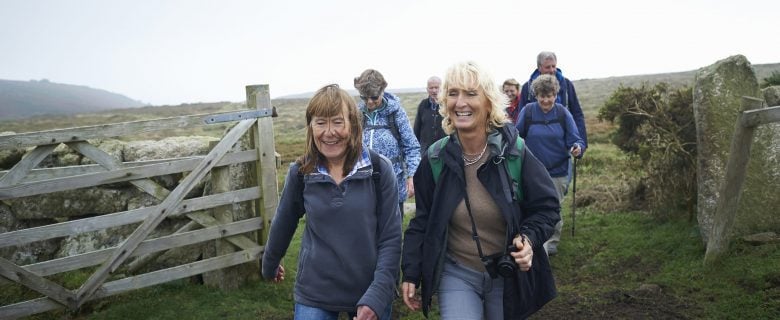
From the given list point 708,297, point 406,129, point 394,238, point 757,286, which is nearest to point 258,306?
point 406,129

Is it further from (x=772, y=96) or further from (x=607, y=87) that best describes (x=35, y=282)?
(x=607, y=87)

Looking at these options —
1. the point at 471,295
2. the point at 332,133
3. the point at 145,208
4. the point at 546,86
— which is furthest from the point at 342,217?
the point at 546,86

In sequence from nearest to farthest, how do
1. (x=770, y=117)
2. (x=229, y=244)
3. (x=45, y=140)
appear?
(x=45, y=140), (x=770, y=117), (x=229, y=244)

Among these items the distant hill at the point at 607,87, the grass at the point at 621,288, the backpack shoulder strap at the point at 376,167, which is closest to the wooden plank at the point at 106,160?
the grass at the point at 621,288

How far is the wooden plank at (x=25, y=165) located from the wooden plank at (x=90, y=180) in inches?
2.4

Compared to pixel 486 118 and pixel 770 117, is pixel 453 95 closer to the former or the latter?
pixel 486 118

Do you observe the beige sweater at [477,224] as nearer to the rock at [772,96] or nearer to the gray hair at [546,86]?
the gray hair at [546,86]

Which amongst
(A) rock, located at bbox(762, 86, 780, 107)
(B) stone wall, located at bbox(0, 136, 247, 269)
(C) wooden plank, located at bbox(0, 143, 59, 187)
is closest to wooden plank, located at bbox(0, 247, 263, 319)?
(B) stone wall, located at bbox(0, 136, 247, 269)

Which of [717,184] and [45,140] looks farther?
[717,184]

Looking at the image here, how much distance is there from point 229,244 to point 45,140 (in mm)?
2281

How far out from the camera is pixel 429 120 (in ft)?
28.2

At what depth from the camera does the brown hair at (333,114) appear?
3293 mm

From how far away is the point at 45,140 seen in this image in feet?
17.2

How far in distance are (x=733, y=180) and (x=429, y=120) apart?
4104 mm
